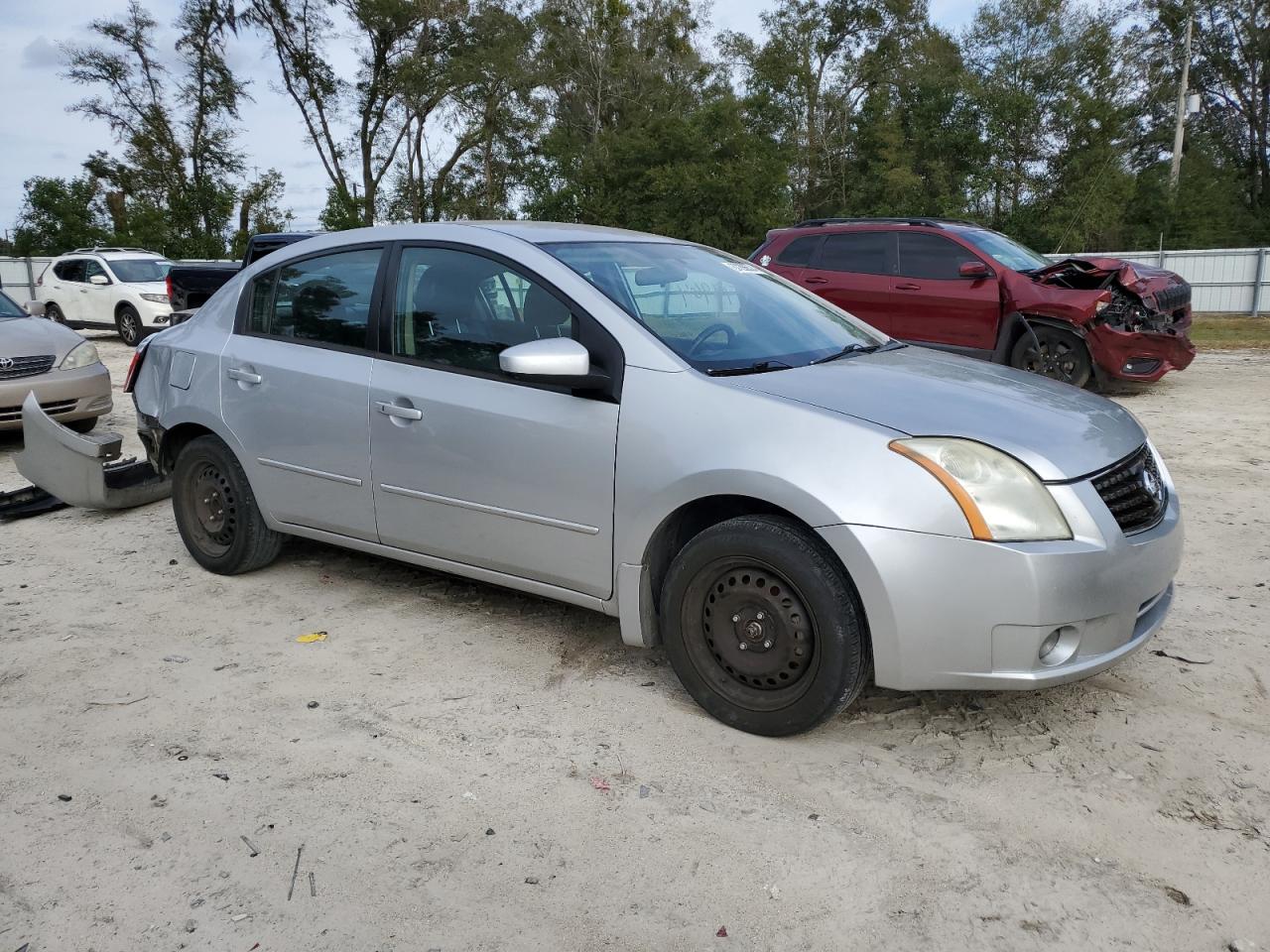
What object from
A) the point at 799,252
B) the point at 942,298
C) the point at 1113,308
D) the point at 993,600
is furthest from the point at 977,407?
the point at 799,252

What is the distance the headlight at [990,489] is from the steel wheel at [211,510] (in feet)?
10.6

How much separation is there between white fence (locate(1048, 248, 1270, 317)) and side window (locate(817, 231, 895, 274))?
13.6 meters

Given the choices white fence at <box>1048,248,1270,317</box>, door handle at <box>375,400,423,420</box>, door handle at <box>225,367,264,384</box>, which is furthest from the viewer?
white fence at <box>1048,248,1270,317</box>

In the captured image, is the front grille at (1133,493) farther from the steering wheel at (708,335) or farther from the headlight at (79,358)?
the headlight at (79,358)

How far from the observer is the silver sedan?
9.65ft

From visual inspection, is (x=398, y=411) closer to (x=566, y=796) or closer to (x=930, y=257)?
(x=566, y=796)

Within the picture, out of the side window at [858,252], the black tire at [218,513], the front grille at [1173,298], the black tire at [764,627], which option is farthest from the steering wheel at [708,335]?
the front grille at [1173,298]

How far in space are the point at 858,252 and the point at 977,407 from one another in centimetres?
821

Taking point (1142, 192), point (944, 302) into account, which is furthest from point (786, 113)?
point (944, 302)

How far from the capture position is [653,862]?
8.80 ft

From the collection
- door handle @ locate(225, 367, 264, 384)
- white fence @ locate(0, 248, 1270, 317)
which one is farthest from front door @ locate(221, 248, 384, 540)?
white fence @ locate(0, 248, 1270, 317)

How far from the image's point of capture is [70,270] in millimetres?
18797

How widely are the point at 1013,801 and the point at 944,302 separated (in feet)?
26.6

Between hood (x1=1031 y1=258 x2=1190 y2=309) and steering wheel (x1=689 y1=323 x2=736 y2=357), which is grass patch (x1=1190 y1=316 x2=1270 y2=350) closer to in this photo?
hood (x1=1031 y1=258 x2=1190 y2=309)
